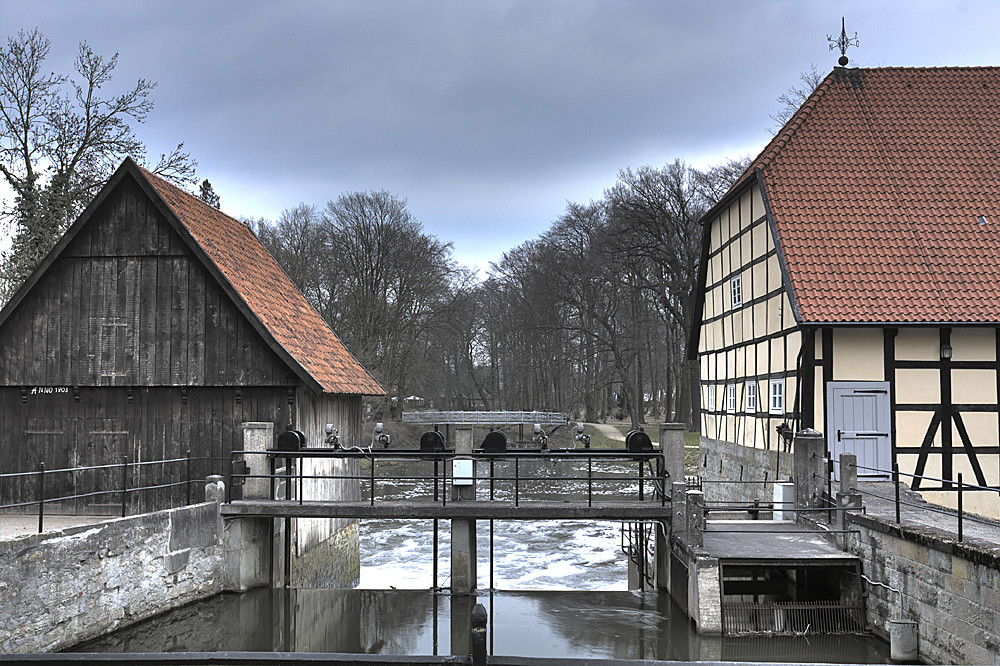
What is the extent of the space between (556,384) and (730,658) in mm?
36364

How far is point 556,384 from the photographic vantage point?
4697 cm

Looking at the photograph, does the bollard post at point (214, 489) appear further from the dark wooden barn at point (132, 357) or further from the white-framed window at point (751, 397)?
the white-framed window at point (751, 397)

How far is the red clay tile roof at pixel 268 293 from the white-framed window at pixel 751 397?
8026mm

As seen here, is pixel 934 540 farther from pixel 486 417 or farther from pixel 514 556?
pixel 486 417

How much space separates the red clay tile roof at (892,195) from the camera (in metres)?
14.7

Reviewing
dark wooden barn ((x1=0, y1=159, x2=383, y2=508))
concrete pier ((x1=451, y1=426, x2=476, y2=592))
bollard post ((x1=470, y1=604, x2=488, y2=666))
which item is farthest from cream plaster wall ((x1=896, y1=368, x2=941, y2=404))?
bollard post ((x1=470, y1=604, x2=488, y2=666))

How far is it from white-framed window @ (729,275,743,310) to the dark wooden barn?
885 centimetres

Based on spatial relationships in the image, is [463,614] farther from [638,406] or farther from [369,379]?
[638,406]

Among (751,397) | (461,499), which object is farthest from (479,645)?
(751,397)

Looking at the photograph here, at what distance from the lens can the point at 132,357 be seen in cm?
1548

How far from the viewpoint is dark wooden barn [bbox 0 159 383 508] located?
1541 cm

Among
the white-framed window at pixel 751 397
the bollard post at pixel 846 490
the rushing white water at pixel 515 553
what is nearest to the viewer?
the bollard post at pixel 846 490

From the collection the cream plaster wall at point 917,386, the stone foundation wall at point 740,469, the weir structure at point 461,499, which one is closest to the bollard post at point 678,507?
the weir structure at point 461,499

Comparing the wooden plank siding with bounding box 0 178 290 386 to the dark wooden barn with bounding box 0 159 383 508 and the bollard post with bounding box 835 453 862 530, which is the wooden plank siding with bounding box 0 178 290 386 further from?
the bollard post with bounding box 835 453 862 530
